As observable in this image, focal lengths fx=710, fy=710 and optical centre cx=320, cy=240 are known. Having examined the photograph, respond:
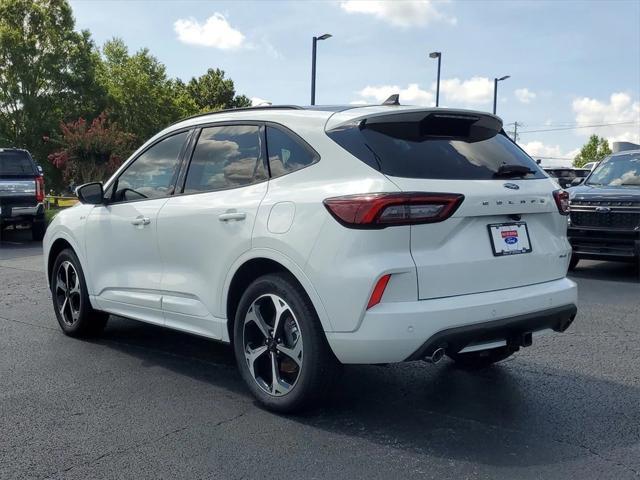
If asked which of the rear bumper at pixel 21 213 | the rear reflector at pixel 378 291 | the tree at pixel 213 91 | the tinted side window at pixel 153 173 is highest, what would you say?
the tree at pixel 213 91

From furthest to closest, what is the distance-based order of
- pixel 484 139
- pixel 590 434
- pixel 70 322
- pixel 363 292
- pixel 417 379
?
pixel 70 322 → pixel 417 379 → pixel 484 139 → pixel 590 434 → pixel 363 292

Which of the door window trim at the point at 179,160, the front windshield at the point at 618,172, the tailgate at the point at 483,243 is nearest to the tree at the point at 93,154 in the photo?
the front windshield at the point at 618,172

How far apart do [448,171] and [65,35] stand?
48.6 m

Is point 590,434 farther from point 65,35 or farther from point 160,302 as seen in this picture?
point 65,35

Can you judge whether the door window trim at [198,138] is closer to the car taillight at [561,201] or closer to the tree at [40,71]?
the car taillight at [561,201]

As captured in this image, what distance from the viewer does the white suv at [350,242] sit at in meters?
3.58

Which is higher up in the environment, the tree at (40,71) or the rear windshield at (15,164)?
the tree at (40,71)

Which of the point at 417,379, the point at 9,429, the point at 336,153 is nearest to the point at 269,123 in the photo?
the point at 336,153

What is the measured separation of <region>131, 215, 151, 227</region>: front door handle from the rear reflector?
6.89 feet

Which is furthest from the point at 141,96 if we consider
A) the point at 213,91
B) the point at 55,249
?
the point at 55,249

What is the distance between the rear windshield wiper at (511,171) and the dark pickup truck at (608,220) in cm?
609

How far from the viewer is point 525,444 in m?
3.63

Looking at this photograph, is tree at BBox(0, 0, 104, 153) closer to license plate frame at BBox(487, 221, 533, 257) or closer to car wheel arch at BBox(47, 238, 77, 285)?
car wheel arch at BBox(47, 238, 77, 285)

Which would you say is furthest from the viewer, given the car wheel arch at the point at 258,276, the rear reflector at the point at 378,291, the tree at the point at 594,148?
the tree at the point at 594,148
